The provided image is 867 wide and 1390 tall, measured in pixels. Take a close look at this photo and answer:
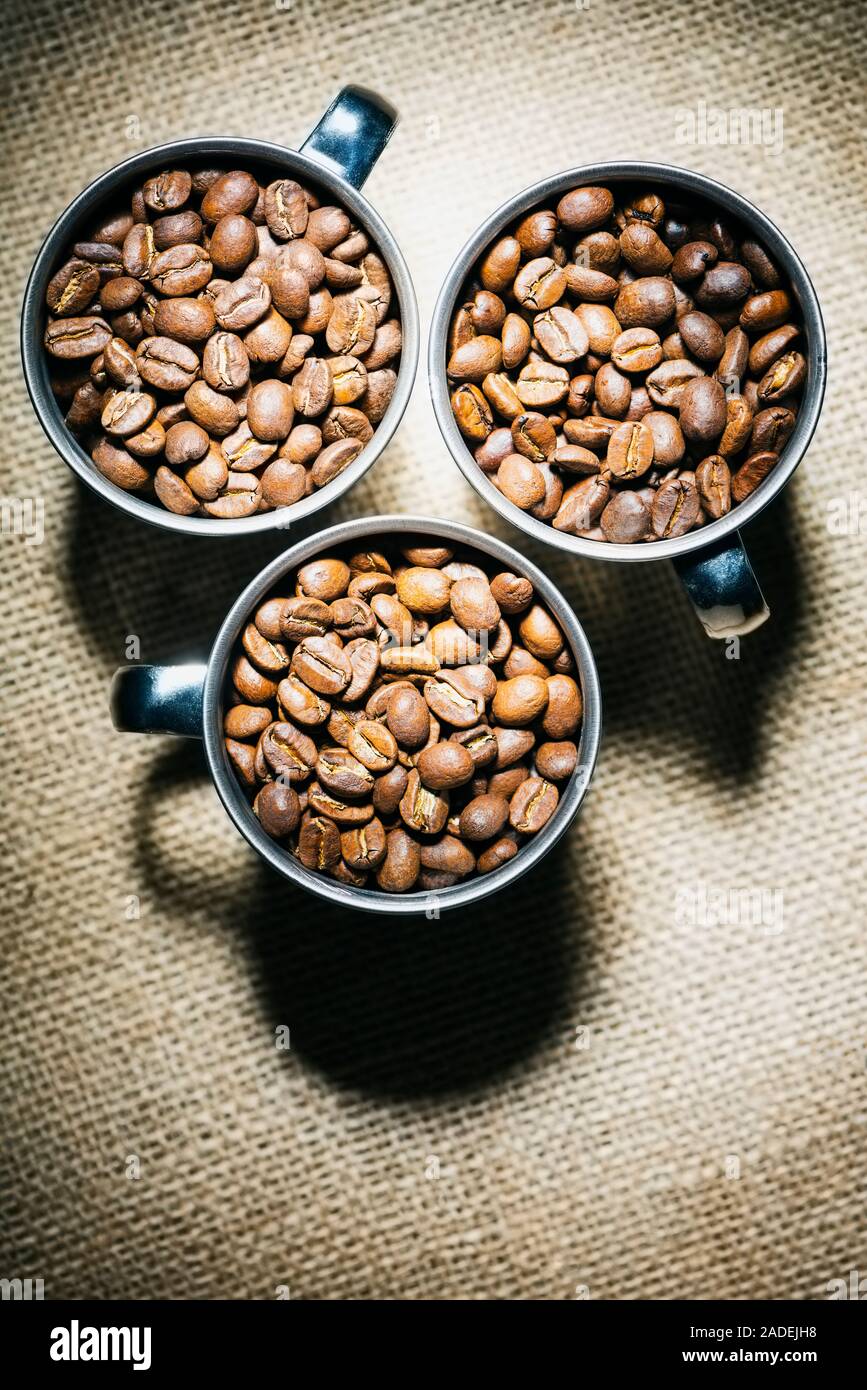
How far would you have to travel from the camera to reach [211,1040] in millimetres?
915

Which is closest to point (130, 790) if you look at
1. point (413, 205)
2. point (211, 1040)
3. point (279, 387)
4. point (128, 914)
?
point (128, 914)

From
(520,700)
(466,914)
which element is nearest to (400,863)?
(520,700)

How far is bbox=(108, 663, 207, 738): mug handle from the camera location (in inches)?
27.5

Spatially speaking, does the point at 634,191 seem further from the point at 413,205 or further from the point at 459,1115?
the point at 459,1115

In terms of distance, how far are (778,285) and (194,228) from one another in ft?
1.24

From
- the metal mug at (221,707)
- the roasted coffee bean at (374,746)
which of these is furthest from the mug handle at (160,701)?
the roasted coffee bean at (374,746)

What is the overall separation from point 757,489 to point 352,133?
35cm

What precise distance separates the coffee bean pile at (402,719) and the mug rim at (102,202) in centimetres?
5

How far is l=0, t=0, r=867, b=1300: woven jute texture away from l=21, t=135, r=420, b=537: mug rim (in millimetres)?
192

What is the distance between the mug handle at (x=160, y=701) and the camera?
0.70 m

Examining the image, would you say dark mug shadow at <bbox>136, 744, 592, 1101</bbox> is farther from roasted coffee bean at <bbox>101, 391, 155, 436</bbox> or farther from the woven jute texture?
roasted coffee bean at <bbox>101, 391, 155, 436</bbox>

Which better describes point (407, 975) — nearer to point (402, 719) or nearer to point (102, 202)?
point (402, 719)

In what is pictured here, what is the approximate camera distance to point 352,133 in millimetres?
701

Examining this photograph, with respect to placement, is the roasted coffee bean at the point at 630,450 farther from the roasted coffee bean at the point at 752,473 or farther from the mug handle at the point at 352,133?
the mug handle at the point at 352,133
